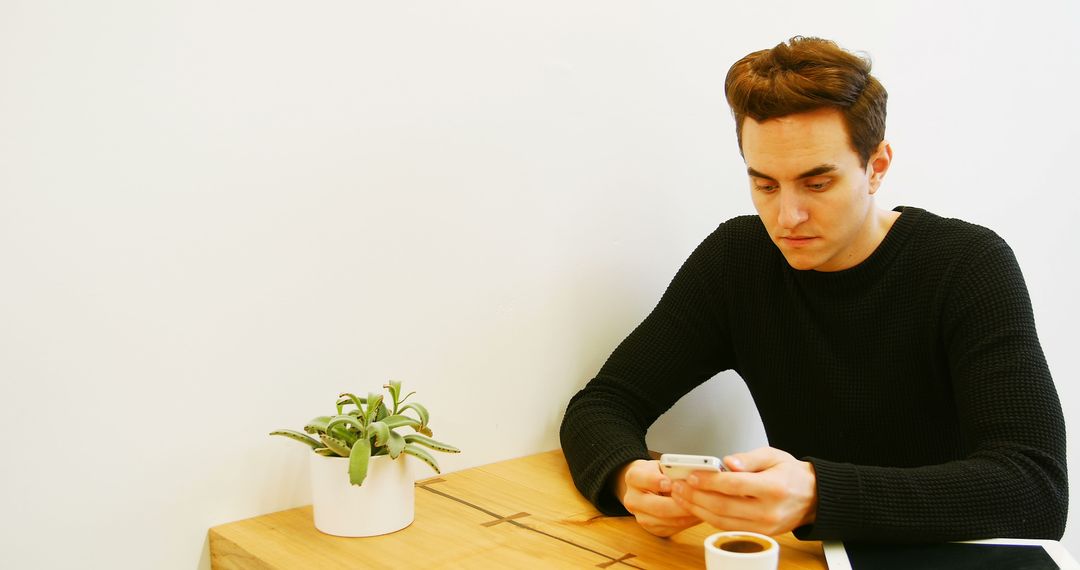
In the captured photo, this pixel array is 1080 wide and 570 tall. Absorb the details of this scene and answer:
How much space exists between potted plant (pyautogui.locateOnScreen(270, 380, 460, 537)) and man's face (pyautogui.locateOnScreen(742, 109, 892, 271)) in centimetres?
60

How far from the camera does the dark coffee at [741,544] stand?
3.14 feet

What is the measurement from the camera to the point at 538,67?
1479 millimetres

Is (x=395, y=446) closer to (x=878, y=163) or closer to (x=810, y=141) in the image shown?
(x=810, y=141)

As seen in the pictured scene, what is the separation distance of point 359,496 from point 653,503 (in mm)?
347

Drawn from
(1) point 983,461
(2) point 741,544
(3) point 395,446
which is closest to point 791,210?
(1) point 983,461

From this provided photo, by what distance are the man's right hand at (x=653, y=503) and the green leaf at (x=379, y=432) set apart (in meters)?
0.30

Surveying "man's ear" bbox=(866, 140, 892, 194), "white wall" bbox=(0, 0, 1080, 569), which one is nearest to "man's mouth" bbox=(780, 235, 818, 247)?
"man's ear" bbox=(866, 140, 892, 194)

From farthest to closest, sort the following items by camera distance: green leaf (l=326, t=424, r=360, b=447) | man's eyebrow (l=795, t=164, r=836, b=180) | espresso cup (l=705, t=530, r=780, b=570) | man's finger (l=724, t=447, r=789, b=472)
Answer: man's eyebrow (l=795, t=164, r=836, b=180), green leaf (l=326, t=424, r=360, b=447), man's finger (l=724, t=447, r=789, b=472), espresso cup (l=705, t=530, r=780, b=570)

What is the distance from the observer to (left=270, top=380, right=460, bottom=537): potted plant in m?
1.10

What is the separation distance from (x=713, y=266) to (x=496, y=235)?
360mm

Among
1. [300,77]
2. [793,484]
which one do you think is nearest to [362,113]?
[300,77]

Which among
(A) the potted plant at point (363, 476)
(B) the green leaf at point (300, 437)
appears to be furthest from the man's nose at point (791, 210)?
(B) the green leaf at point (300, 437)

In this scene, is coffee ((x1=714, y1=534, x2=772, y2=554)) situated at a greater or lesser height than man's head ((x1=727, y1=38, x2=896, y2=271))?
lesser

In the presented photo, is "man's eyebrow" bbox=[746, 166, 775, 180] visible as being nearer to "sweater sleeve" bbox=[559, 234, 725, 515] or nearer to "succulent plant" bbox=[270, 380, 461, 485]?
"sweater sleeve" bbox=[559, 234, 725, 515]
